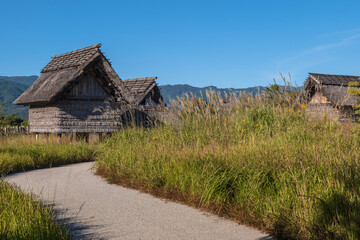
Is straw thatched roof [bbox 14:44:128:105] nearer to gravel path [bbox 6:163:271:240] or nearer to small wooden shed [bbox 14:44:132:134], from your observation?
small wooden shed [bbox 14:44:132:134]

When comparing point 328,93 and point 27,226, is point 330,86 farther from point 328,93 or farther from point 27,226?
point 27,226

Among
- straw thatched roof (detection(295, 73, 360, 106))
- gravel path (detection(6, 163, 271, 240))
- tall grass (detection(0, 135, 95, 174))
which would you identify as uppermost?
straw thatched roof (detection(295, 73, 360, 106))

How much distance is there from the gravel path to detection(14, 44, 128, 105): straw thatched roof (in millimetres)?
10331

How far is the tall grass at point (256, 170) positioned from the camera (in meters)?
4.33

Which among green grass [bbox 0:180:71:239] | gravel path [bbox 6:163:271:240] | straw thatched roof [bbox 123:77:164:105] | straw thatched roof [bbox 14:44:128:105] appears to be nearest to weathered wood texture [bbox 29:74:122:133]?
straw thatched roof [bbox 14:44:128:105]

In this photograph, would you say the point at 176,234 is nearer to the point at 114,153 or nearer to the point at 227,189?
the point at 227,189

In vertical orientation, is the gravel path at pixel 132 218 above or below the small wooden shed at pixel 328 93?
below

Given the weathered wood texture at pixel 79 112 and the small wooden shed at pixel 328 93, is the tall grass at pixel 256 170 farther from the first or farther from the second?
the small wooden shed at pixel 328 93

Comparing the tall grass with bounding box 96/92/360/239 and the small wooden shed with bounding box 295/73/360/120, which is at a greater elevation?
the small wooden shed with bounding box 295/73/360/120

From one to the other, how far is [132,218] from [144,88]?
23.4m

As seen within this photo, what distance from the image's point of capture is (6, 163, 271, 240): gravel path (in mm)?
4539

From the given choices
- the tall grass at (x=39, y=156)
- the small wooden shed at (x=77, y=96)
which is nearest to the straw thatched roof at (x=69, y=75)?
the small wooden shed at (x=77, y=96)

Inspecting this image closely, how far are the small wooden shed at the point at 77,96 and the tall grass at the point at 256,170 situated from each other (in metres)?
8.38

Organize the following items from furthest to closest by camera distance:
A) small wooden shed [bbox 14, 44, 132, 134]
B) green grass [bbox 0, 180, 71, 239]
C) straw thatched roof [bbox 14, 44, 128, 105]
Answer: small wooden shed [bbox 14, 44, 132, 134] < straw thatched roof [bbox 14, 44, 128, 105] < green grass [bbox 0, 180, 71, 239]
